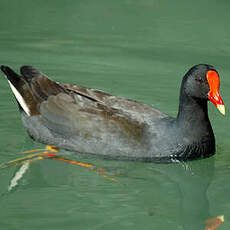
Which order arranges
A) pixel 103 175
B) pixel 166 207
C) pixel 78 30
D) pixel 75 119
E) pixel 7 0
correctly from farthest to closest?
pixel 7 0 → pixel 78 30 → pixel 75 119 → pixel 103 175 → pixel 166 207

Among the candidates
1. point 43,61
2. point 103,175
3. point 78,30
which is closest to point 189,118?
point 103,175

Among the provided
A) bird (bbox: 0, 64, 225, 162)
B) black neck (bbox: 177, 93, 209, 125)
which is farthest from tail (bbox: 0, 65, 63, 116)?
black neck (bbox: 177, 93, 209, 125)

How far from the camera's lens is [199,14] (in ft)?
37.4

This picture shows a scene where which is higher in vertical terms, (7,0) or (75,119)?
(7,0)

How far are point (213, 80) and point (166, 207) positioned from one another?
1.32 metres

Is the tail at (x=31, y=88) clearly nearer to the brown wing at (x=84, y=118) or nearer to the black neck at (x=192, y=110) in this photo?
the brown wing at (x=84, y=118)

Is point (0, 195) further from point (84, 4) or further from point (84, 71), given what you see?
point (84, 4)

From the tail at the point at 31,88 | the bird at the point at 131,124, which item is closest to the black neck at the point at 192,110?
the bird at the point at 131,124

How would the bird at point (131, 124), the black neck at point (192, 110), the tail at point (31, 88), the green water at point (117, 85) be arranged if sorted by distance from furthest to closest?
the tail at point (31, 88)
the black neck at point (192, 110)
the bird at point (131, 124)
the green water at point (117, 85)

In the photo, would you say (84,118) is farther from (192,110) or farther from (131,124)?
(192,110)

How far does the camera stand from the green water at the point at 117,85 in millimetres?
4648

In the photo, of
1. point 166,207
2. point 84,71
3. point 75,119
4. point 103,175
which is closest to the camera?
point 166,207

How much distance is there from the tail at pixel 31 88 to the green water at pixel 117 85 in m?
0.33

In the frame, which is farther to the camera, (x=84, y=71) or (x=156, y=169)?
(x=84, y=71)
